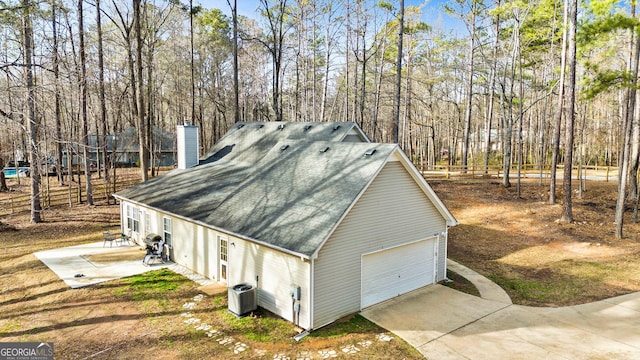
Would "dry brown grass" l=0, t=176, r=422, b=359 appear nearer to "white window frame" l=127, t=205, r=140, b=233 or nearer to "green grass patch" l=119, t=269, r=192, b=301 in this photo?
"green grass patch" l=119, t=269, r=192, b=301

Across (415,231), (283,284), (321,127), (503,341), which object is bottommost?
(503,341)

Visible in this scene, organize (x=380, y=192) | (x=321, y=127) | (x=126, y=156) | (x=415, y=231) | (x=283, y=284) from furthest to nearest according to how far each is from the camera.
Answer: (x=126, y=156), (x=321, y=127), (x=415, y=231), (x=380, y=192), (x=283, y=284)

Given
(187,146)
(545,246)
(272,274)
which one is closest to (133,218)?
(187,146)

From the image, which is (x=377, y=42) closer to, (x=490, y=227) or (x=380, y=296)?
(x=490, y=227)

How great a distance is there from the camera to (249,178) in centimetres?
1377

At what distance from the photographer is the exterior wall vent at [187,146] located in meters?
18.7

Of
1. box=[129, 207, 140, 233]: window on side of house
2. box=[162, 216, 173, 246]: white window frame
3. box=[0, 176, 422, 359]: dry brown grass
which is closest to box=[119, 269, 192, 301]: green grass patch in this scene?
box=[0, 176, 422, 359]: dry brown grass

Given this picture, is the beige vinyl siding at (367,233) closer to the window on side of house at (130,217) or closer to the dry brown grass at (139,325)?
the dry brown grass at (139,325)

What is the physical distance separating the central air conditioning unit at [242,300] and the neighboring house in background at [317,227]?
36 centimetres

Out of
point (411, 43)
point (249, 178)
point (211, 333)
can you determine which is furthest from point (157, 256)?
point (411, 43)

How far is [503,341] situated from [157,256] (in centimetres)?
1176

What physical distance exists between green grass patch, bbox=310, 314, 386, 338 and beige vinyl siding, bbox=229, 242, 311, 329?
46 cm

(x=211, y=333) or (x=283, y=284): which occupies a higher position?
(x=283, y=284)

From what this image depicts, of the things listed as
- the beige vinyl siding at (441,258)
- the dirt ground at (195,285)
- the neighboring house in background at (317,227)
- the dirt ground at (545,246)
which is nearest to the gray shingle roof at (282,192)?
the neighboring house in background at (317,227)
